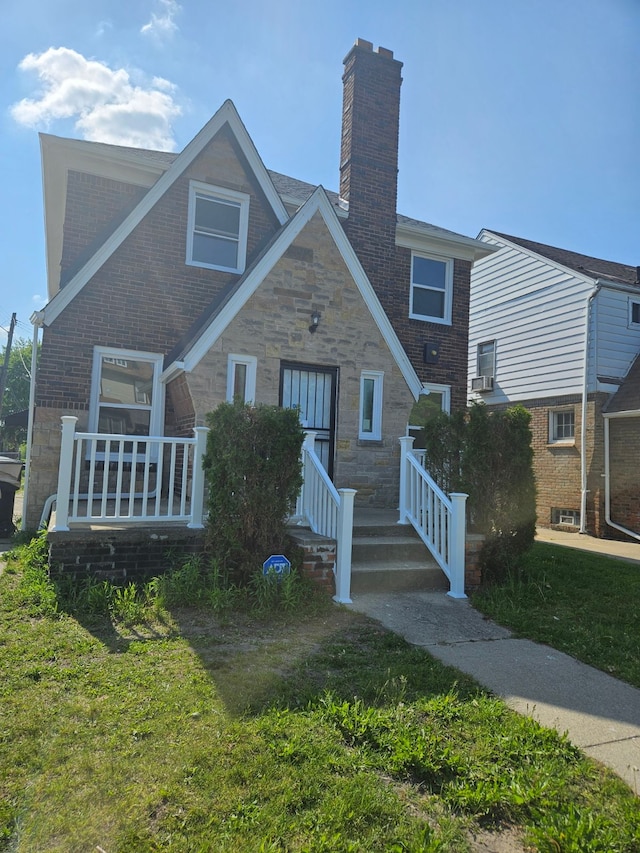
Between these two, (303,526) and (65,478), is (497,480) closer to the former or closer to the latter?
(303,526)

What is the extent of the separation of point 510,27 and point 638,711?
787 cm

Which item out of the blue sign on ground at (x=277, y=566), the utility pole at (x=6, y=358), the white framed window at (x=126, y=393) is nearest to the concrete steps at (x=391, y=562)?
the blue sign on ground at (x=277, y=566)

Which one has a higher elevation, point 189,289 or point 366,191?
point 366,191

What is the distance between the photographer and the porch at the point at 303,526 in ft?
18.7

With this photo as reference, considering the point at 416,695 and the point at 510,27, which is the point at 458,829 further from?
the point at 510,27

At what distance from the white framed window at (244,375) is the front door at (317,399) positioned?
648mm

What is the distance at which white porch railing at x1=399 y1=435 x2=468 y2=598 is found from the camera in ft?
20.9

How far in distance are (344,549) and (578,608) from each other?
2624 millimetres

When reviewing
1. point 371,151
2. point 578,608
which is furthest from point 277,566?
point 371,151

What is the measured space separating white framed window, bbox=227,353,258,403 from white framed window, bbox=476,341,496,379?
10.8 m

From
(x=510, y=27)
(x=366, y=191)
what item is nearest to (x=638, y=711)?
(x=510, y=27)

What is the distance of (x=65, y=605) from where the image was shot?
5.07m

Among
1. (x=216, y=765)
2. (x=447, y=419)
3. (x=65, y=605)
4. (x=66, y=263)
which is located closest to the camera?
(x=216, y=765)

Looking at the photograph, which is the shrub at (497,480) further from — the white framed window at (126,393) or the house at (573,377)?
the house at (573,377)
